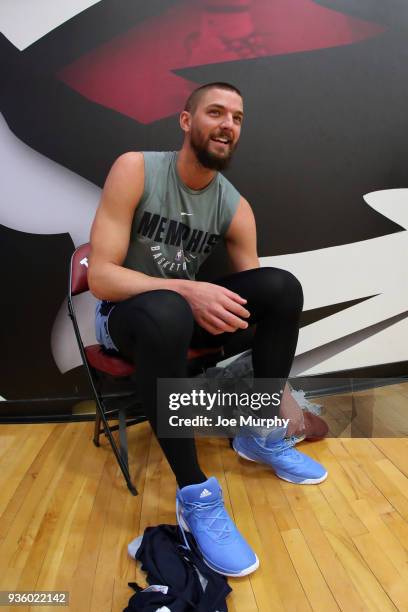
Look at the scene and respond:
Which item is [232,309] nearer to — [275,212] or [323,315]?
[275,212]

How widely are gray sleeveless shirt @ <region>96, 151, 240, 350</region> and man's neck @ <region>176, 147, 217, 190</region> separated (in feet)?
0.06

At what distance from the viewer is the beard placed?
4.69ft

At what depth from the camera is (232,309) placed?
1.28 meters

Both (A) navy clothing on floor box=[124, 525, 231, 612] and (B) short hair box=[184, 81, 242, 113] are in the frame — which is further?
(B) short hair box=[184, 81, 242, 113]

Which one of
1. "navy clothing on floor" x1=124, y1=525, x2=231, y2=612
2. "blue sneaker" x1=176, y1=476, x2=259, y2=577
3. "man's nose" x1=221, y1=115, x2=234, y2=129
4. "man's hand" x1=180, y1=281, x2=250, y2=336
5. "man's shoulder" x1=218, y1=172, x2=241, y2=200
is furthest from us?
"man's shoulder" x1=218, y1=172, x2=241, y2=200

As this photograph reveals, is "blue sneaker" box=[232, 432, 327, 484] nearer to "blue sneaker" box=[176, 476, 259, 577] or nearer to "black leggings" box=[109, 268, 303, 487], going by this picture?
"black leggings" box=[109, 268, 303, 487]

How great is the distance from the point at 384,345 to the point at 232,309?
4.56 ft

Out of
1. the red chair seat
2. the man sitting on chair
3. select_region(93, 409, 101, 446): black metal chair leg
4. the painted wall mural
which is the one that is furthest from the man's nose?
select_region(93, 409, 101, 446): black metal chair leg

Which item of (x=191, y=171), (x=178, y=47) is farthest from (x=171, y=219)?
(x=178, y=47)

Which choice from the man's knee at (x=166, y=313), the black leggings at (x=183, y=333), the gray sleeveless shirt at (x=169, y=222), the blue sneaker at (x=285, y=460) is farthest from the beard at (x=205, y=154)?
the blue sneaker at (x=285, y=460)

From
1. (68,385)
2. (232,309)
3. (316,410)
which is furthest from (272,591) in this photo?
(68,385)

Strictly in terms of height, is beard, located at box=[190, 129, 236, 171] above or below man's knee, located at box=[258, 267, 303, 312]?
above

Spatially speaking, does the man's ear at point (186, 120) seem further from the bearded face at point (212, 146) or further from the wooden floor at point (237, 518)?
the wooden floor at point (237, 518)

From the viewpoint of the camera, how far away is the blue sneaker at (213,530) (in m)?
1.13
